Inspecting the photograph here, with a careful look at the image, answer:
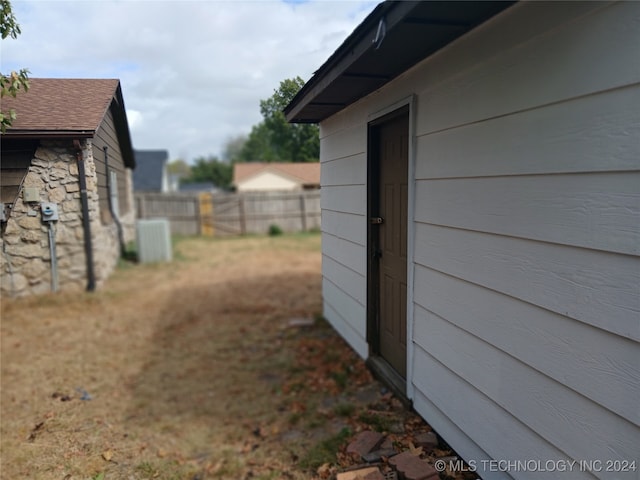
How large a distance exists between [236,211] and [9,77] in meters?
11.8

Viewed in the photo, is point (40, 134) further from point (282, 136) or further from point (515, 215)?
point (282, 136)

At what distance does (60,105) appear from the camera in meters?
1.69

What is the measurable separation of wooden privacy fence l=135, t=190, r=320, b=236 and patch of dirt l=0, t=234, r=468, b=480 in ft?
23.3

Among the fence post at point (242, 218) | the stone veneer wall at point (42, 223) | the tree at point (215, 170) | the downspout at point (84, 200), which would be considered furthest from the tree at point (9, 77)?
the tree at point (215, 170)

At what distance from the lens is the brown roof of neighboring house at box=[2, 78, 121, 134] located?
1.62m

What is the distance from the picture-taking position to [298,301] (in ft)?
20.4

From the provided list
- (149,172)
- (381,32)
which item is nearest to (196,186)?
(149,172)

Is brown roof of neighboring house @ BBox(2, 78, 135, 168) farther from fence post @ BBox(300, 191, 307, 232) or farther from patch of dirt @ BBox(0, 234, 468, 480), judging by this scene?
fence post @ BBox(300, 191, 307, 232)

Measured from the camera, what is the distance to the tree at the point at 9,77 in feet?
5.21

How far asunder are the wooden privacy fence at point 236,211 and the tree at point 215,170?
13.5 metres

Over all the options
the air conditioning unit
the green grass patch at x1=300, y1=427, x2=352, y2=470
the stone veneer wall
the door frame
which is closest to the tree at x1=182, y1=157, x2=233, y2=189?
the air conditioning unit

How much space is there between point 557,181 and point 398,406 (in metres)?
2.02

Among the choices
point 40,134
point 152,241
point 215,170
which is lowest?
point 152,241

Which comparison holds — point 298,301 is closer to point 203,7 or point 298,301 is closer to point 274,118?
point 274,118
